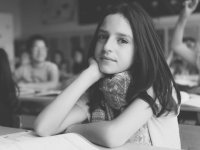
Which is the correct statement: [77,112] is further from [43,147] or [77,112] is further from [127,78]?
[43,147]

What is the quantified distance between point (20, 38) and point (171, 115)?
742cm

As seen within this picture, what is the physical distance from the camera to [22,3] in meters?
8.00

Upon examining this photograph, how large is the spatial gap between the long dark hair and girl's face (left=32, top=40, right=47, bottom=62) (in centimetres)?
253

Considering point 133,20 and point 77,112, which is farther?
point 77,112

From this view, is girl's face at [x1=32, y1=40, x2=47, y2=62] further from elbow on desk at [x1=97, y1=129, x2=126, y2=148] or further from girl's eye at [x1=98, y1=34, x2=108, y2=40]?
elbow on desk at [x1=97, y1=129, x2=126, y2=148]

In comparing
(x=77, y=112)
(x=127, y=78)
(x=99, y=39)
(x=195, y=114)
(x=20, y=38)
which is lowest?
(x=20, y=38)

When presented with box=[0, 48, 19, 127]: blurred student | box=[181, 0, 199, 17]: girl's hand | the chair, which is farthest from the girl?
box=[181, 0, 199, 17]: girl's hand

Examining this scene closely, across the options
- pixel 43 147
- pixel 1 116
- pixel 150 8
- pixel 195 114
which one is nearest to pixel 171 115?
pixel 43 147

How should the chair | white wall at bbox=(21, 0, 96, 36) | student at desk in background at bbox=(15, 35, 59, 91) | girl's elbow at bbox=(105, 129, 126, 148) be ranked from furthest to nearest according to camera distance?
white wall at bbox=(21, 0, 96, 36), student at desk in background at bbox=(15, 35, 59, 91), the chair, girl's elbow at bbox=(105, 129, 126, 148)

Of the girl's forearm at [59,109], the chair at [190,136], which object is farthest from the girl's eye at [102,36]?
the chair at [190,136]

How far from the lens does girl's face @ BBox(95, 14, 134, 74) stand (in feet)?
2.94

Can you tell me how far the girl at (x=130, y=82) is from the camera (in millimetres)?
900

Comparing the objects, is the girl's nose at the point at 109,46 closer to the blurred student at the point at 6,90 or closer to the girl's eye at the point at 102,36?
the girl's eye at the point at 102,36

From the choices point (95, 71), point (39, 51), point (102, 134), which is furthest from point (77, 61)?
point (102, 134)
